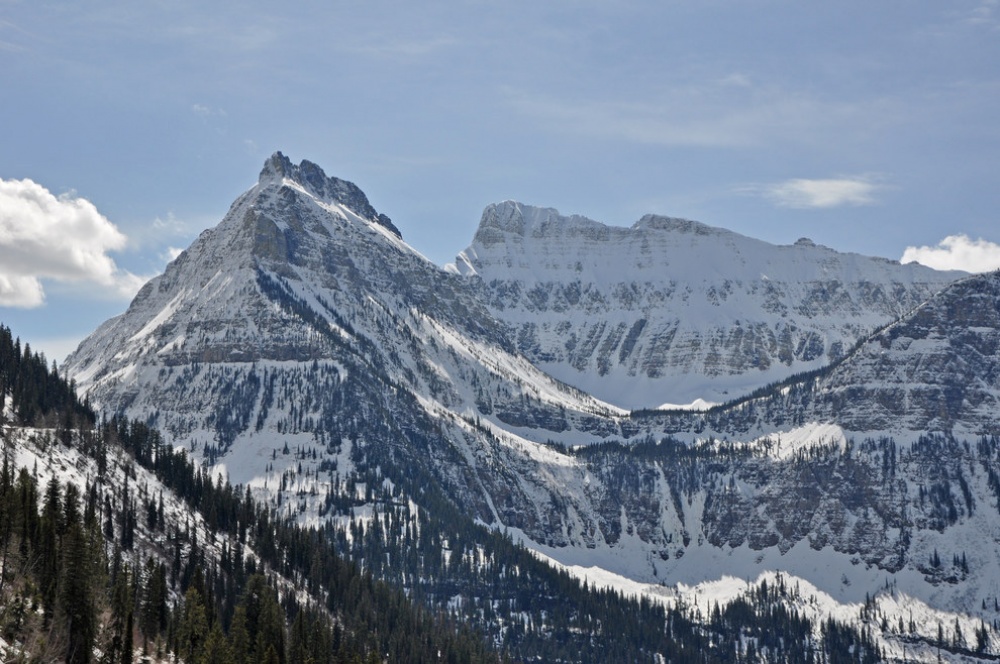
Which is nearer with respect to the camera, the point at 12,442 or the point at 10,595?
the point at 10,595

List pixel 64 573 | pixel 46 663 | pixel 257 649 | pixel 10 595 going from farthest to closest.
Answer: pixel 257 649
pixel 64 573
pixel 10 595
pixel 46 663

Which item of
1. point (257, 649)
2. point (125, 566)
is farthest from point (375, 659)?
point (125, 566)

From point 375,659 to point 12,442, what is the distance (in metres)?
60.9

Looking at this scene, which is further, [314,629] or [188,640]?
[314,629]

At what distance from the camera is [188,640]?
165875 mm

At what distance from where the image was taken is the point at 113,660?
138 metres

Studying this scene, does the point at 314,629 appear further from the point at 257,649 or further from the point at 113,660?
the point at 113,660

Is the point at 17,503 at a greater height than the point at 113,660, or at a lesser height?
greater

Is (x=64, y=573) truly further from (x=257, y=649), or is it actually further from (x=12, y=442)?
(x=12, y=442)

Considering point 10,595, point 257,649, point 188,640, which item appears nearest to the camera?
point 10,595

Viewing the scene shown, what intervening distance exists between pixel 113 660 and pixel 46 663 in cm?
1088

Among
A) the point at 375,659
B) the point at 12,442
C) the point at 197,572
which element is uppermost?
the point at 12,442

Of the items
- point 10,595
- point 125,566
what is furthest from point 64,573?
point 125,566

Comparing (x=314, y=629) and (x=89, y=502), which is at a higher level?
(x=89, y=502)
